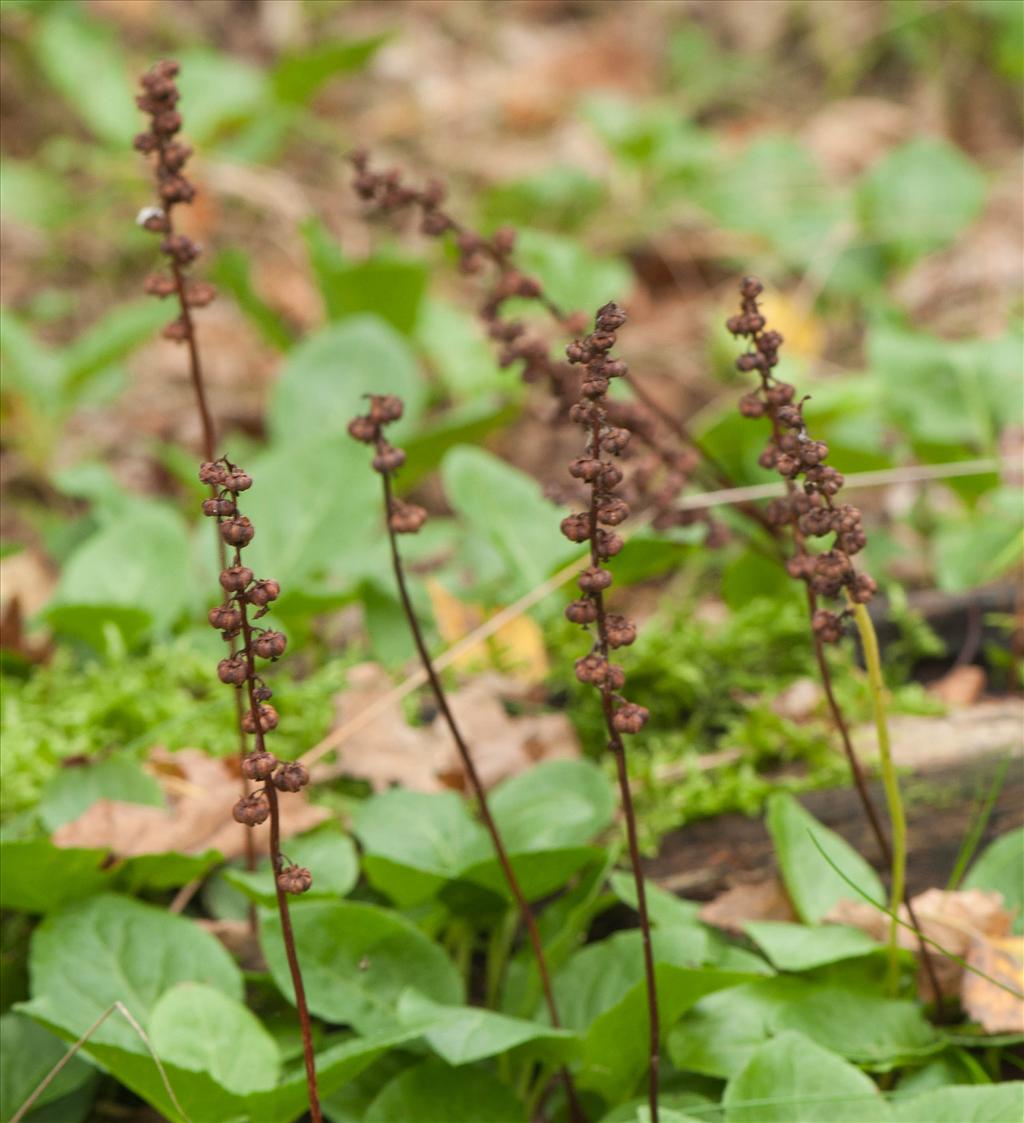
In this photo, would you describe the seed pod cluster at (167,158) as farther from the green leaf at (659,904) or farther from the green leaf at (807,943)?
the green leaf at (807,943)

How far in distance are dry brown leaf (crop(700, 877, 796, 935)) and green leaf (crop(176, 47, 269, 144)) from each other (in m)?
3.99

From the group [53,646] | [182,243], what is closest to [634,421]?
[182,243]

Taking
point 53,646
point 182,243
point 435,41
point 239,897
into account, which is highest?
point 435,41

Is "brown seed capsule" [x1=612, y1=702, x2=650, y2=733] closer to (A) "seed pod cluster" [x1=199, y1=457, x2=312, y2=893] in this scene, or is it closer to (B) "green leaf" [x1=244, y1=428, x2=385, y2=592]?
(A) "seed pod cluster" [x1=199, y1=457, x2=312, y2=893]

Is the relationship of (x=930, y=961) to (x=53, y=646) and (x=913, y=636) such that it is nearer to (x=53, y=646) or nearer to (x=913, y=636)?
(x=913, y=636)

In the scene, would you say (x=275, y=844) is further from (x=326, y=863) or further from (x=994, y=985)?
(x=994, y=985)

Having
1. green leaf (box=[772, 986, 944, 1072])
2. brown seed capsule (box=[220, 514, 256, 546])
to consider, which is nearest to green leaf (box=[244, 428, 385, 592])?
green leaf (box=[772, 986, 944, 1072])

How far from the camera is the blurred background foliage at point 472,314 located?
2584 mm

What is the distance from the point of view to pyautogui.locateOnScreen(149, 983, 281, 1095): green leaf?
64.4 inches

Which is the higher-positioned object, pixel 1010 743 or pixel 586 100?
pixel 586 100

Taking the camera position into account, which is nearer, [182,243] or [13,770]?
[182,243]

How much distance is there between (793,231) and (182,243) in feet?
12.3

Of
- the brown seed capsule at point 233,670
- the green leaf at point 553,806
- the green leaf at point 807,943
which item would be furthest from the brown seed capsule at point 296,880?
the green leaf at point 807,943

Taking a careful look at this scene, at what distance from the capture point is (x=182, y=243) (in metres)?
1.80
